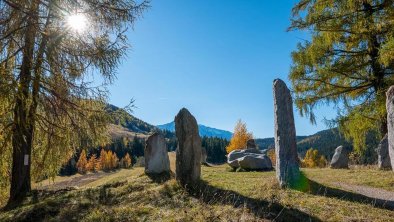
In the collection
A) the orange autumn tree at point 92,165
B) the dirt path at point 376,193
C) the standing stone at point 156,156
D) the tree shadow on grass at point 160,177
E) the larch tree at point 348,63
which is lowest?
the orange autumn tree at point 92,165

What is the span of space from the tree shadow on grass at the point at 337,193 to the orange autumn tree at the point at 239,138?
3677cm

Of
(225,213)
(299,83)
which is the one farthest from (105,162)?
(225,213)

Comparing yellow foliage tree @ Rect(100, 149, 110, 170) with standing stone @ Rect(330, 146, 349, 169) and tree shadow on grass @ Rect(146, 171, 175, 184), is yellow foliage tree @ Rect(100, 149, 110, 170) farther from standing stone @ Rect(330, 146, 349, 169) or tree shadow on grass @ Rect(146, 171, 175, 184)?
tree shadow on grass @ Rect(146, 171, 175, 184)

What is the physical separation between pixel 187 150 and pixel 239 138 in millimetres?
37354

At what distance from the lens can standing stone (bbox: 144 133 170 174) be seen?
15531 mm

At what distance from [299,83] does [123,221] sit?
11534mm

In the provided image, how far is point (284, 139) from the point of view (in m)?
11.4

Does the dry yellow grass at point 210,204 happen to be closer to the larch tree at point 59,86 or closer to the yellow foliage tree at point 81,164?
the larch tree at point 59,86

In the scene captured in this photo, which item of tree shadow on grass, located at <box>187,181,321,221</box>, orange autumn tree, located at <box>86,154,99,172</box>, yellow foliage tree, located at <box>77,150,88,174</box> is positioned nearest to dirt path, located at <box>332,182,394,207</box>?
tree shadow on grass, located at <box>187,181,321,221</box>

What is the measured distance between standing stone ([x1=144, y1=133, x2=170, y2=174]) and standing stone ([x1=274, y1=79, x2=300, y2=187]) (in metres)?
5.83

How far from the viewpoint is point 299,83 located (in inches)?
673

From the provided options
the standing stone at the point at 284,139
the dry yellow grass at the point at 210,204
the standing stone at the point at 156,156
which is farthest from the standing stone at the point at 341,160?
the standing stone at the point at 284,139

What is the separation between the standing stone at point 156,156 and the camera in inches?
611

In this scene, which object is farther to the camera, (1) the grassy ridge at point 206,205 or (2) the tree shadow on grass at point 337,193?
(2) the tree shadow on grass at point 337,193
